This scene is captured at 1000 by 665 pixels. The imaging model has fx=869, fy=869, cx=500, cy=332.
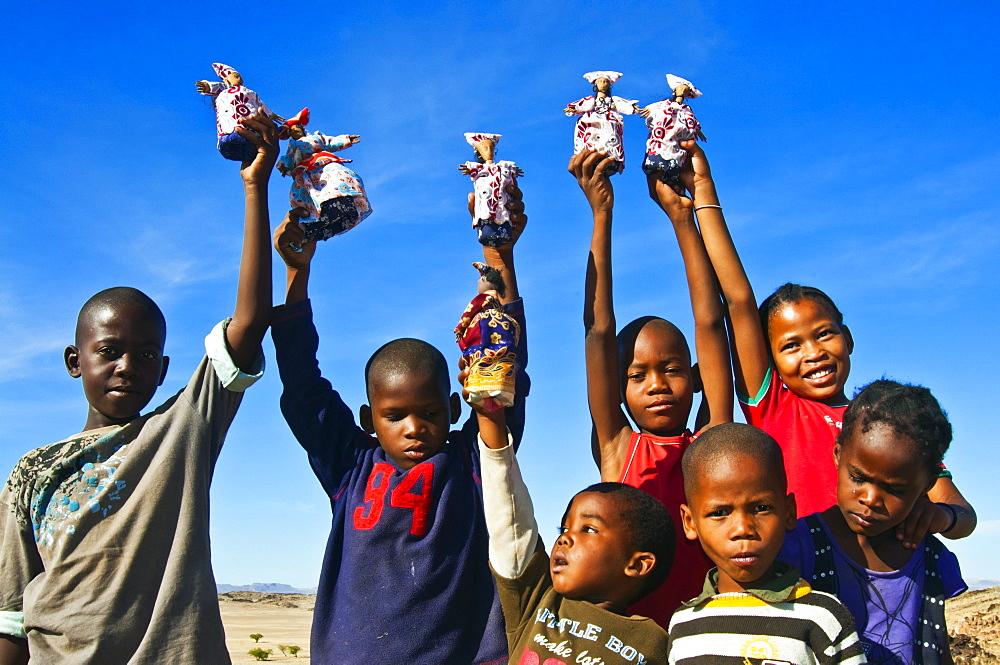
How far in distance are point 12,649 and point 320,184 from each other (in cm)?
219

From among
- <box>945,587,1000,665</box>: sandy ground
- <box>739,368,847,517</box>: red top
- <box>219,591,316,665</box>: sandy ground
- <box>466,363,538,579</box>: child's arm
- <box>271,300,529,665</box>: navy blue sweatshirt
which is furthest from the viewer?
<box>219,591,316,665</box>: sandy ground

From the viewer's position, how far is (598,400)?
11.2 feet

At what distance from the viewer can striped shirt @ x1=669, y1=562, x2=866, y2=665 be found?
240 cm

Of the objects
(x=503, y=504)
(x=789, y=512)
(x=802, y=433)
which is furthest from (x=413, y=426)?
(x=802, y=433)

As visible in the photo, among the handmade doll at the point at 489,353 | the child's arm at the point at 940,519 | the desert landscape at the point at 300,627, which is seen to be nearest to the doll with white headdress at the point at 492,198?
the handmade doll at the point at 489,353

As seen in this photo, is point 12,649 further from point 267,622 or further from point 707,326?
point 267,622

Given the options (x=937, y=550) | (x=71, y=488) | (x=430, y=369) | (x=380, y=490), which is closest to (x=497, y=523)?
(x=380, y=490)

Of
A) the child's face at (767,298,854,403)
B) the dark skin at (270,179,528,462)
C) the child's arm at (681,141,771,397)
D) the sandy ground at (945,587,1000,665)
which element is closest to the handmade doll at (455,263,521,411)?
the dark skin at (270,179,528,462)

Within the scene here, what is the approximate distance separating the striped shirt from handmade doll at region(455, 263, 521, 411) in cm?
88

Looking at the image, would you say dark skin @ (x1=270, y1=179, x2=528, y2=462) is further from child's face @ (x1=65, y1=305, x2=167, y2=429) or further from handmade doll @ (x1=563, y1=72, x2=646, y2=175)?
child's face @ (x1=65, y1=305, x2=167, y2=429)

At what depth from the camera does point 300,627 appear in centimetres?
1546

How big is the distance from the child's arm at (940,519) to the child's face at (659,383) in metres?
0.90

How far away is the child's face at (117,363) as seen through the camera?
3477 mm

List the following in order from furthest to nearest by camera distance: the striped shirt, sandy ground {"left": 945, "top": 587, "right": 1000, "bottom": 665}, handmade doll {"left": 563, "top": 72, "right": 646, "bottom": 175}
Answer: sandy ground {"left": 945, "top": 587, "right": 1000, "bottom": 665} → handmade doll {"left": 563, "top": 72, "right": 646, "bottom": 175} → the striped shirt
